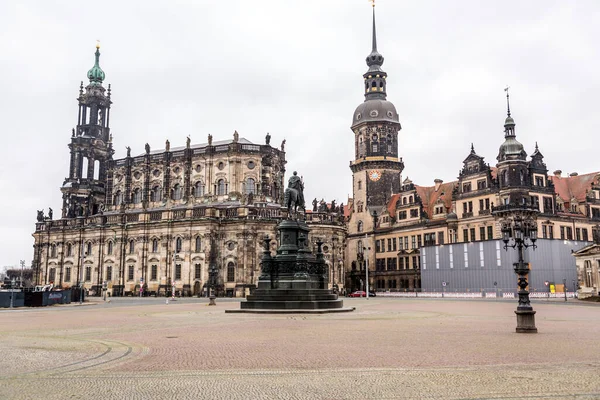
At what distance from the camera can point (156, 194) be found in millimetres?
81312

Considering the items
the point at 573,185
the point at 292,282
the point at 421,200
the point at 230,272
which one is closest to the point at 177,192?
the point at 230,272

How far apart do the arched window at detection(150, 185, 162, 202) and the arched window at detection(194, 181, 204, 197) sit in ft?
20.5

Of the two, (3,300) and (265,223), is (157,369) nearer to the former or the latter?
(3,300)

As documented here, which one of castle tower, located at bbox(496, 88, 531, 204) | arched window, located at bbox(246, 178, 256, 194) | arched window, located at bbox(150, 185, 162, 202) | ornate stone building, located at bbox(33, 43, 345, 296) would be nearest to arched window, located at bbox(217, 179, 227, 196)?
ornate stone building, located at bbox(33, 43, 345, 296)

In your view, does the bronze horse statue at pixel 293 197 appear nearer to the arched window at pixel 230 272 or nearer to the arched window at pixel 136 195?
the arched window at pixel 230 272

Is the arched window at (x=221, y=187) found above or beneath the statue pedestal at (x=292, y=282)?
above

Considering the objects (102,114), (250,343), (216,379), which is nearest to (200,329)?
(250,343)

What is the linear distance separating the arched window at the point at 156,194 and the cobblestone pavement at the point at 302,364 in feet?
210

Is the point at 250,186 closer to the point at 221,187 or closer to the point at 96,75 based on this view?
the point at 221,187

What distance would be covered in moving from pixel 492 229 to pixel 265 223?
91.8 feet

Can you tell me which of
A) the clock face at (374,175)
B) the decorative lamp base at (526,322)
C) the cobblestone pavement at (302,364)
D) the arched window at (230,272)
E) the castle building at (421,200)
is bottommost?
the cobblestone pavement at (302,364)

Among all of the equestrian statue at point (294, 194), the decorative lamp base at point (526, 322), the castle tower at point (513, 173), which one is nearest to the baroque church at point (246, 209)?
the castle tower at point (513, 173)

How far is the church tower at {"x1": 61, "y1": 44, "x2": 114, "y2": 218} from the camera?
89500mm

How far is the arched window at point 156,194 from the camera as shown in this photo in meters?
80.9
